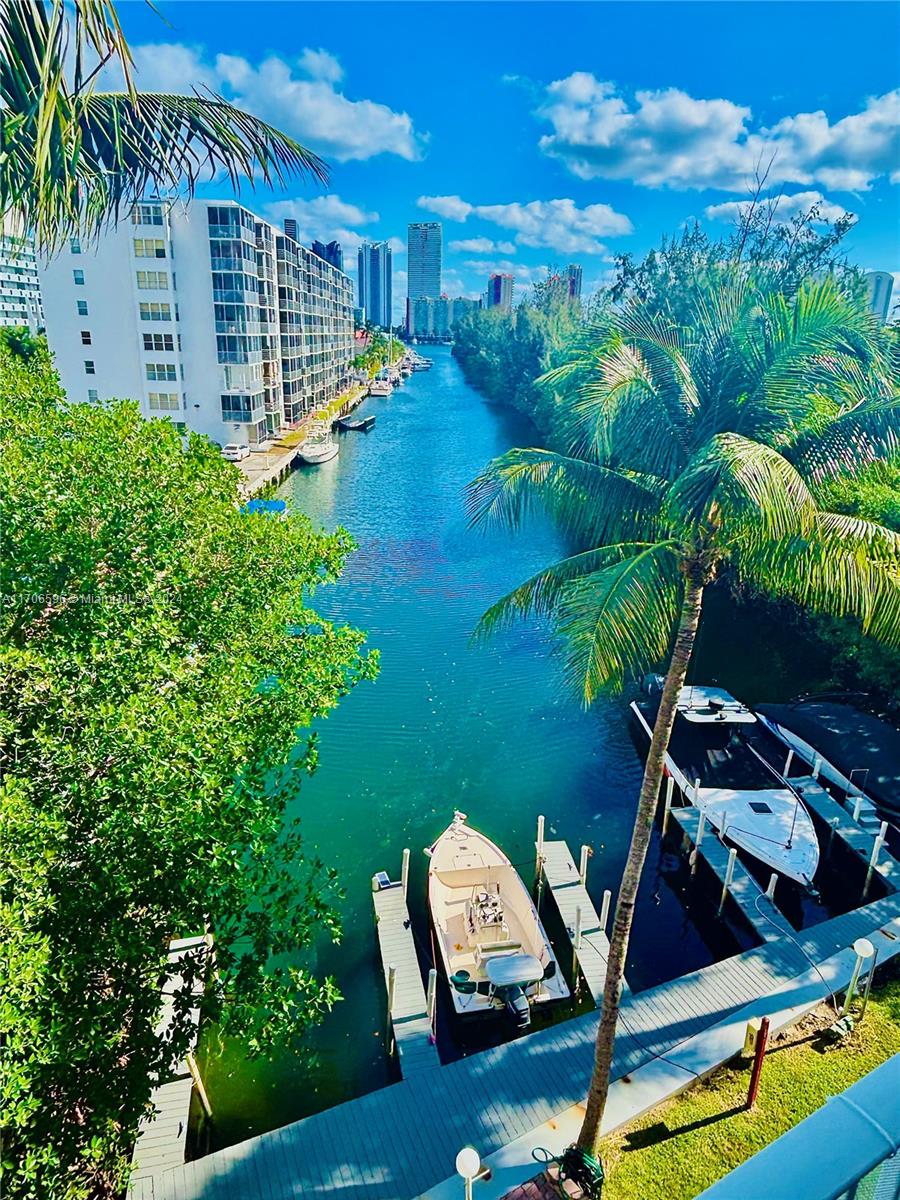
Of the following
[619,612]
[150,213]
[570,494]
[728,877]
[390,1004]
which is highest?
[150,213]

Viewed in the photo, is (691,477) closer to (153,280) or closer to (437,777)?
(437,777)

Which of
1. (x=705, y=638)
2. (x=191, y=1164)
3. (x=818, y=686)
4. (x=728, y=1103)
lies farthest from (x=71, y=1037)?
(x=705, y=638)

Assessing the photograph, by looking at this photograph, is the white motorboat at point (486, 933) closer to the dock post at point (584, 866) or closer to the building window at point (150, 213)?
the dock post at point (584, 866)

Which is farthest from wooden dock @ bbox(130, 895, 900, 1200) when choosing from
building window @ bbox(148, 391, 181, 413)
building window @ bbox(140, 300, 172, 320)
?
building window @ bbox(140, 300, 172, 320)

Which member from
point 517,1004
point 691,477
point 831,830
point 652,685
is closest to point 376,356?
point 652,685

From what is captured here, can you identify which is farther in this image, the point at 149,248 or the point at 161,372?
the point at 161,372
